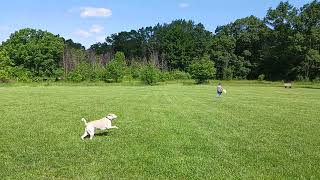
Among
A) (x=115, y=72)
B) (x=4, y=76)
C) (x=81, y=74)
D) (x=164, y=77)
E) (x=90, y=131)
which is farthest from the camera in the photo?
(x=81, y=74)

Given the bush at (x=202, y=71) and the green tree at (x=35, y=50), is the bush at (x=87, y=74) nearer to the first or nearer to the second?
the green tree at (x=35, y=50)

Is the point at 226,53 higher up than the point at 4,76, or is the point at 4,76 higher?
the point at 226,53

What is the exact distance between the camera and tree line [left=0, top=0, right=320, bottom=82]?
11106 centimetres

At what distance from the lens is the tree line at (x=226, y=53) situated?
111 m

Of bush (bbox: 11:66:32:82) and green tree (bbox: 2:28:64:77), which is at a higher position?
green tree (bbox: 2:28:64:77)

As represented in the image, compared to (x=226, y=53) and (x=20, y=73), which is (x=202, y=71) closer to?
(x=226, y=53)

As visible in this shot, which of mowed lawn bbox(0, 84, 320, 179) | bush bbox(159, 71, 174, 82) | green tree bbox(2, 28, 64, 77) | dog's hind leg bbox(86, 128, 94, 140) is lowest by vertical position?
bush bbox(159, 71, 174, 82)

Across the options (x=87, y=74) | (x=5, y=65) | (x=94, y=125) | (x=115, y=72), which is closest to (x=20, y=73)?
(x=5, y=65)

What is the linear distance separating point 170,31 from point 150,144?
146m

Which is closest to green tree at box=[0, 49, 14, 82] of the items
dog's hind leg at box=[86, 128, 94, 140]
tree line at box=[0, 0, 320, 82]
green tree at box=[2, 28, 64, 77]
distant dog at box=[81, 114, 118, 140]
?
tree line at box=[0, 0, 320, 82]

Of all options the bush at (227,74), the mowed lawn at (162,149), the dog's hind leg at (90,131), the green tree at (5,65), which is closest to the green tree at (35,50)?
the green tree at (5,65)

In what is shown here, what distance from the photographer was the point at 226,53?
422 ft

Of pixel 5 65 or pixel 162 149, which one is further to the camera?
pixel 5 65

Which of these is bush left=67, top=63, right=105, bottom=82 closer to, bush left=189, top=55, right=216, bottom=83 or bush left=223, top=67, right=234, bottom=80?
bush left=189, top=55, right=216, bottom=83
